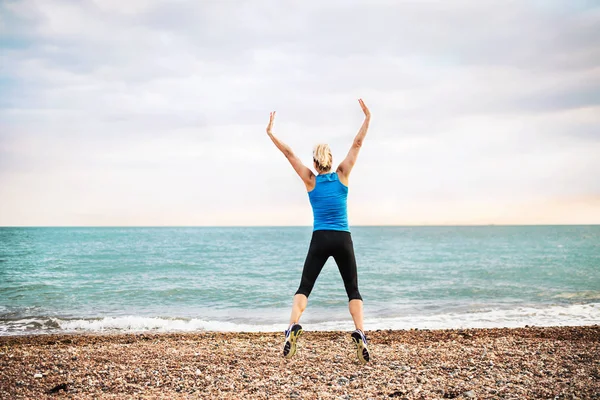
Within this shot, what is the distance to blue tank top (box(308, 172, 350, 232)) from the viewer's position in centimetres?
561

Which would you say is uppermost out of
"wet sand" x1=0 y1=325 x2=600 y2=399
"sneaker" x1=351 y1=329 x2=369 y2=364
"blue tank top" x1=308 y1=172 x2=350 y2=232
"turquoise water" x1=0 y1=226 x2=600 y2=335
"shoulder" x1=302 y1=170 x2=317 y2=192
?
"shoulder" x1=302 y1=170 x2=317 y2=192

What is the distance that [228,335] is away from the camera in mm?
10016

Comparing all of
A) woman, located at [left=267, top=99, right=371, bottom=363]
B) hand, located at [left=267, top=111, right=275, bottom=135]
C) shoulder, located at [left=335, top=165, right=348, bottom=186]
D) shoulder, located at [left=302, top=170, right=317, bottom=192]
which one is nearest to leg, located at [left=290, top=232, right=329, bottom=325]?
woman, located at [left=267, top=99, right=371, bottom=363]

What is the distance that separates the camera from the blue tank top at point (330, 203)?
18.4ft

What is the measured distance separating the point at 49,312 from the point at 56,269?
14888 mm

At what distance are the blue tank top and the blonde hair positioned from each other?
0.40 ft

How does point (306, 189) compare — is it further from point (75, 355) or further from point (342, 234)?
point (75, 355)

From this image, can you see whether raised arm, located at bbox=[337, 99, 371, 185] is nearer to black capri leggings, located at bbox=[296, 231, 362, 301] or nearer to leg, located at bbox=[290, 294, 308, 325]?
black capri leggings, located at bbox=[296, 231, 362, 301]

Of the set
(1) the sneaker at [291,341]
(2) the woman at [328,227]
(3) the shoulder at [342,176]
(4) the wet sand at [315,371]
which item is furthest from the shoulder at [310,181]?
(4) the wet sand at [315,371]

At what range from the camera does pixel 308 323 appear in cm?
1223

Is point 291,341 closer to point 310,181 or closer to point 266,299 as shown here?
point 310,181

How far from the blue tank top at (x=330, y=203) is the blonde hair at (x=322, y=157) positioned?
0.40 ft

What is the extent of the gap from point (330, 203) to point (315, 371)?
2.23 meters

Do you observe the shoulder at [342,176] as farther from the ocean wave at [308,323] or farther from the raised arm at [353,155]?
the ocean wave at [308,323]
